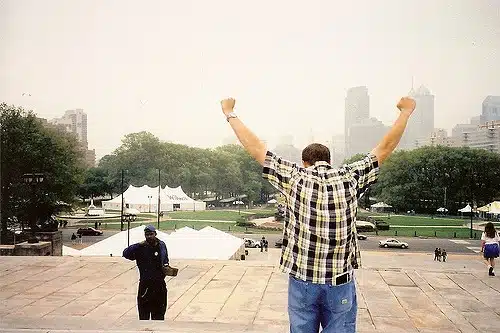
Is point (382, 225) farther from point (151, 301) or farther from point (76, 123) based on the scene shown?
point (151, 301)

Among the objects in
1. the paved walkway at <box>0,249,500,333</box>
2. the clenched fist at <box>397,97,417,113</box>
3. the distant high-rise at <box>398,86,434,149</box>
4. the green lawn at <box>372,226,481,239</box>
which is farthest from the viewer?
the green lawn at <box>372,226,481,239</box>

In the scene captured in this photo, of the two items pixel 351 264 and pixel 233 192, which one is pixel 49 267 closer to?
pixel 233 192

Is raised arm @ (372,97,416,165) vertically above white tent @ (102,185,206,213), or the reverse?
raised arm @ (372,97,416,165)

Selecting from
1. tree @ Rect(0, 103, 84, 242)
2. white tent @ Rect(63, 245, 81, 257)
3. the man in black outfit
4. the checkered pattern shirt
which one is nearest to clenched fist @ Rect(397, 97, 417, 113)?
the checkered pattern shirt

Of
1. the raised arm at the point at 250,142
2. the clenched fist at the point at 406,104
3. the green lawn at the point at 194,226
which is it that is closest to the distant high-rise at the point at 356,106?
the green lawn at the point at 194,226

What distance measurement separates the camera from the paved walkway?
280cm

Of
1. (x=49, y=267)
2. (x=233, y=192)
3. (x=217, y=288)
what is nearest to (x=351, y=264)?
(x=217, y=288)

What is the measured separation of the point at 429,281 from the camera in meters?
4.48

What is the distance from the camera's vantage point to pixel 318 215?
129cm

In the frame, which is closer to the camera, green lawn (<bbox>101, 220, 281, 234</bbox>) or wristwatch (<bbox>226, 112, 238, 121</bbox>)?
wristwatch (<bbox>226, 112, 238, 121</bbox>)

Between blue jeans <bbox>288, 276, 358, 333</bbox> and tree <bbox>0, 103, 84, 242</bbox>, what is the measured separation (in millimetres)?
6167

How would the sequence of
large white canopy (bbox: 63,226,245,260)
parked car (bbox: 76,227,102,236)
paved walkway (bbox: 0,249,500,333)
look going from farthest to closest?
parked car (bbox: 76,227,102,236) < large white canopy (bbox: 63,226,245,260) < paved walkway (bbox: 0,249,500,333)

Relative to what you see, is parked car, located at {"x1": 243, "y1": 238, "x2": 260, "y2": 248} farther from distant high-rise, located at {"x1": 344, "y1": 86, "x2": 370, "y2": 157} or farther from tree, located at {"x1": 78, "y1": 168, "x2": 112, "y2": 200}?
distant high-rise, located at {"x1": 344, "y1": 86, "x2": 370, "y2": 157}

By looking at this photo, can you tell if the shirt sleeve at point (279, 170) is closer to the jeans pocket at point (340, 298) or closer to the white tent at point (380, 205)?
the jeans pocket at point (340, 298)
